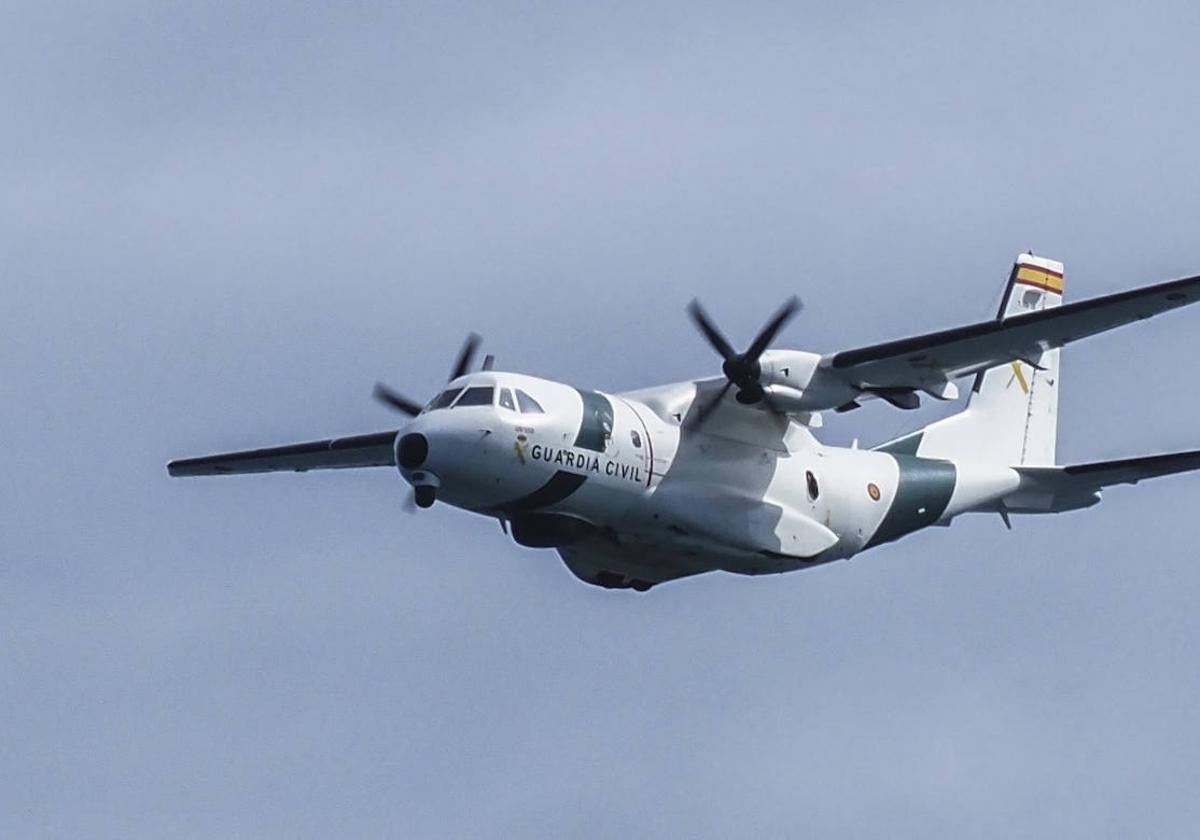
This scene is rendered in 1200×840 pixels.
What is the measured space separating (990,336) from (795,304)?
7.18 ft

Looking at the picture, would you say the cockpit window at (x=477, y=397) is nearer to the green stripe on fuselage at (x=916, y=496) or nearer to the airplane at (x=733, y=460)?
the airplane at (x=733, y=460)

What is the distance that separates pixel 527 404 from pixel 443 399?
92 centimetres

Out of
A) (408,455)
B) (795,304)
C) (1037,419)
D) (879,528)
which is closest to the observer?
(408,455)

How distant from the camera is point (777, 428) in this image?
2831 cm

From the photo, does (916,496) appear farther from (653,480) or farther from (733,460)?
(653,480)

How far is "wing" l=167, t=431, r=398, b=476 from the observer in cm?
3025

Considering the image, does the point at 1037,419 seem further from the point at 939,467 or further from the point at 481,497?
the point at 481,497

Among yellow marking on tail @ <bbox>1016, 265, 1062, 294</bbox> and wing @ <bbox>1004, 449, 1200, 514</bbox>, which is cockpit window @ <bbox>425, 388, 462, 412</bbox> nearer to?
wing @ <bbox>1004, 449, 1200, 514</bbox>

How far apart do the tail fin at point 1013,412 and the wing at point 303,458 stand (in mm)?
6451

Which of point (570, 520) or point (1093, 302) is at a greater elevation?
point (1093, 302)

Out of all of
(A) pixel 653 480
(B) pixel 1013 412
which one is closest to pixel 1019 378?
(B) pixel 1013 412

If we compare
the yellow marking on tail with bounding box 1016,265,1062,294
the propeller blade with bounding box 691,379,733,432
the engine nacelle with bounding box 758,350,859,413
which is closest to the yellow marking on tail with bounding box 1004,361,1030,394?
the yellow marking on tail with bounding box 1016,265,1062,294

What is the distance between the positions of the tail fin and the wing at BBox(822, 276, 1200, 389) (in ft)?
9.99

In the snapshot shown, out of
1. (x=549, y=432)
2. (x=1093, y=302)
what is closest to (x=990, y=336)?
(x=1093, y=302)
